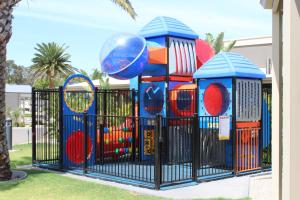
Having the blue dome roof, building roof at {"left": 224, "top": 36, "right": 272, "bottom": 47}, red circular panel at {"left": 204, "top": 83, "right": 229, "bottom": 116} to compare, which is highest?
building roof at {"left": 224, "top": 36, "right": 272, "bottom": 47}

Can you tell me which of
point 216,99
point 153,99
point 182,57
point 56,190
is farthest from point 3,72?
point 216,99

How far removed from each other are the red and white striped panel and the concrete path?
3.61 m

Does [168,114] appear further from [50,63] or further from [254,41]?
A: [50,63]

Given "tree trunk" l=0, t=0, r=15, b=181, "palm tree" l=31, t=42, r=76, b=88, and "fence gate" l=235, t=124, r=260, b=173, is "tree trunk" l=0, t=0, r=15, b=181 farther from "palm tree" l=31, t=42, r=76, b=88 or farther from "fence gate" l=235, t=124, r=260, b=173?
"palm tree" l=31, t=42, r=76, b=88

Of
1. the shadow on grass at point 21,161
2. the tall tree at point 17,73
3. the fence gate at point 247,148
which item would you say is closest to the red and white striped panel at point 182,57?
the fence gate at point 247,148

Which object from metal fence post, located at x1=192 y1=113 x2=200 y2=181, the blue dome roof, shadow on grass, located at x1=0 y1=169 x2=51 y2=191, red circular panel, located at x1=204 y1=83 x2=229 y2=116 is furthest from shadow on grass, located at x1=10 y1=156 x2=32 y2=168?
the blue dome roof

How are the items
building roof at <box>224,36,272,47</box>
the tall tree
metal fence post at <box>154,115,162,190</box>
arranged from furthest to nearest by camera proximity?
the tall tree < building roof at <box>224,36,272,47</box> < metal fence post at <box>154,115,162,190</box>

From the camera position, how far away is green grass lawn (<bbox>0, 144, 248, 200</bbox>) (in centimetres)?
784

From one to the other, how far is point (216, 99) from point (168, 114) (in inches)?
65.8

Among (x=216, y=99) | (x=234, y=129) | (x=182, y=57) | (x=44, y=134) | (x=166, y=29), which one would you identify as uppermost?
(x=166, y=29)

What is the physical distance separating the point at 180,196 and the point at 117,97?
16.5ft

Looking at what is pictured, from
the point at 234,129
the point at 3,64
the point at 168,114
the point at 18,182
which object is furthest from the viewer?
the point at 168,114

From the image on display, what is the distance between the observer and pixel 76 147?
1088 centimetres
